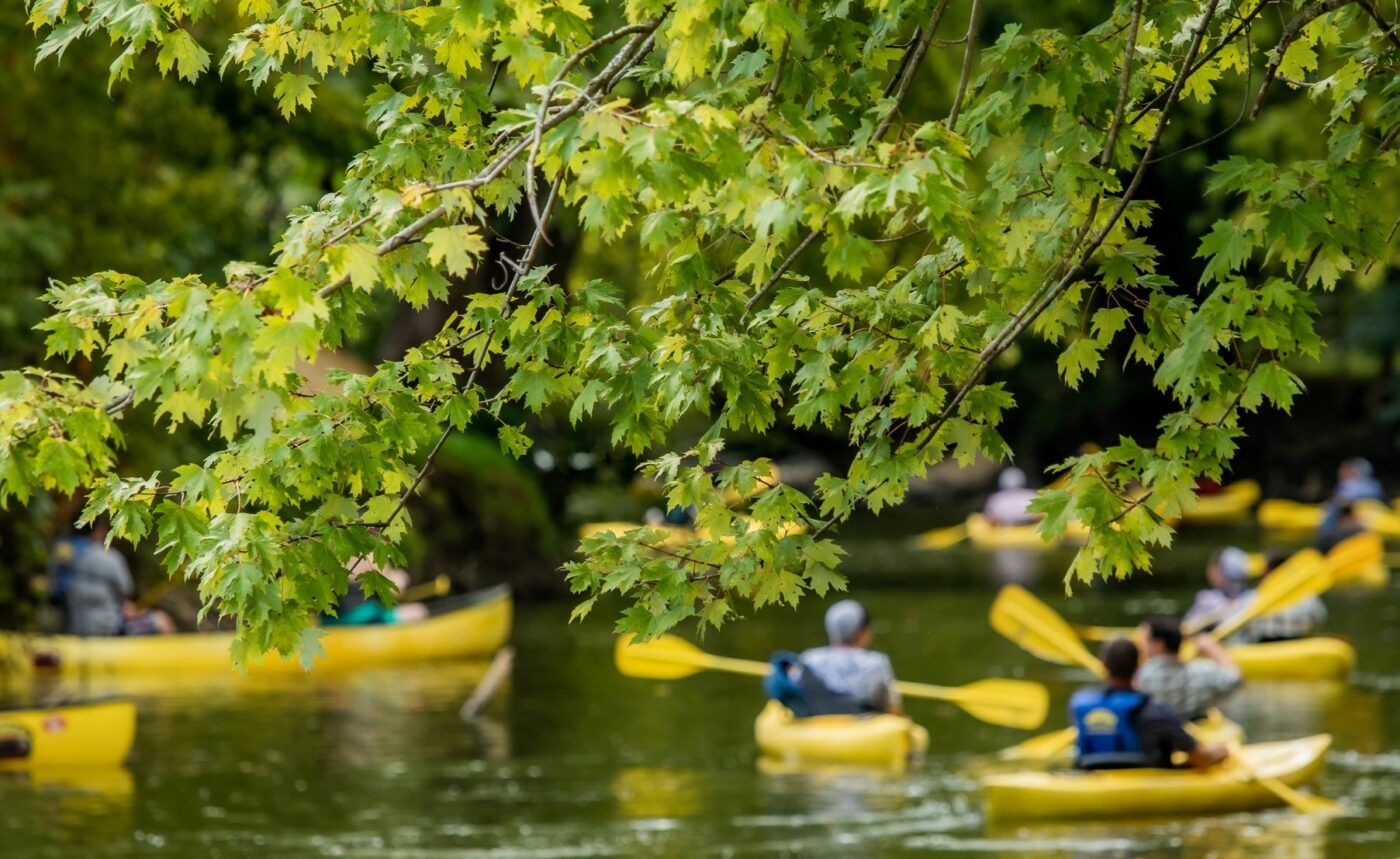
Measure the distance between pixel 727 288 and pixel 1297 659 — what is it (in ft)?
43.0

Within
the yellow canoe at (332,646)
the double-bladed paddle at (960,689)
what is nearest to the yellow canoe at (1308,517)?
the yellow canoe at (332,646)

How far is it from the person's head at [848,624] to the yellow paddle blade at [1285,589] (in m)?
4.95

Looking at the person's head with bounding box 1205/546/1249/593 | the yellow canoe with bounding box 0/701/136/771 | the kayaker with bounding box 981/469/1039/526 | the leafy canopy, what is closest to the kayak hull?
the person's head with bounding box 1205/546/1249/593

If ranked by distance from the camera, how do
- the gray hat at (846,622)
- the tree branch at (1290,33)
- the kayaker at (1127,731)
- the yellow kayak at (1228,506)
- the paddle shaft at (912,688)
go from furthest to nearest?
the yellow kayak at (1228,506)
the paddle shaft at (912,688)
the gray hat at (846,622)
the kayaker at (1127,731)
the tree branch at (1290,33)

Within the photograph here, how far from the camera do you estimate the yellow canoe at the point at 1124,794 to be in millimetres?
11180

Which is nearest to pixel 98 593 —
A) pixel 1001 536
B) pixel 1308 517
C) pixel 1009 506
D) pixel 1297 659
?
pixel 1297 659

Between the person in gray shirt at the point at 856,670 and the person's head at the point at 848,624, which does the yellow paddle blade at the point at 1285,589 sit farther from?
the person's head at the point at 848,624

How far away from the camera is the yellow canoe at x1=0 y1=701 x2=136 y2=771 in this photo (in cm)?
1365

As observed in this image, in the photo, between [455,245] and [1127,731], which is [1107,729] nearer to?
[1127,731]

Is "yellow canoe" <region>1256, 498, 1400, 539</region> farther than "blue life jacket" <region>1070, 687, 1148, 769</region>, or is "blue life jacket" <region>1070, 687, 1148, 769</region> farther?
"yellow canoe" <region>1256, 498, 1400, 539</region>

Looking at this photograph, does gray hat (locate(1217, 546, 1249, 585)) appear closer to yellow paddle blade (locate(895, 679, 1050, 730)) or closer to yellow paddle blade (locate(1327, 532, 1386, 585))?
yellow paddle blade (locate(1327, 532, 1386, 585))

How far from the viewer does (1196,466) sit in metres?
5.39

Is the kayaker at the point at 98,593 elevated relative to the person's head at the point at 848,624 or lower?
elevated

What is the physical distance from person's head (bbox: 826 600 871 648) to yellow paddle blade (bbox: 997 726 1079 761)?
4.69 feet
